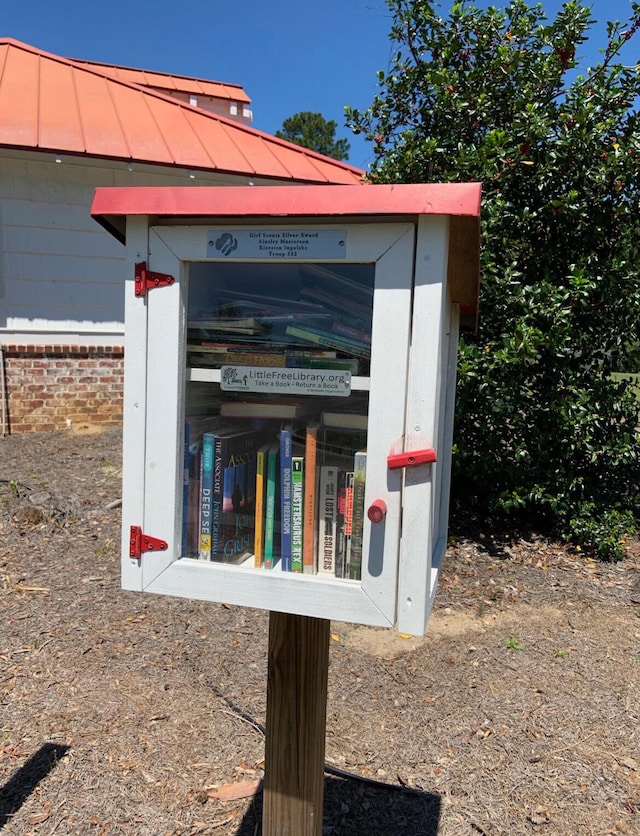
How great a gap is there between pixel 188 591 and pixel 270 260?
2.60 ft

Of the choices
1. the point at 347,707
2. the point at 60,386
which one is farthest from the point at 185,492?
the point at 60,386

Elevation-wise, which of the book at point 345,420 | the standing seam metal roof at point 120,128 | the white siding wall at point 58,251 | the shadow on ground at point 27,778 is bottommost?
the shadow on ground at point 27,778

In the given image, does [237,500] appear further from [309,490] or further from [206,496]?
[309,490]

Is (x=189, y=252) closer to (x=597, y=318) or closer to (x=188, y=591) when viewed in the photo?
(x=188, y=591)

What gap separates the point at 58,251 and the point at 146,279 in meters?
7.33

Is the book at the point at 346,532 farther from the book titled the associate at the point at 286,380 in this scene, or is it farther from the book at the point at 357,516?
the book titled the associate at the point at 286,380

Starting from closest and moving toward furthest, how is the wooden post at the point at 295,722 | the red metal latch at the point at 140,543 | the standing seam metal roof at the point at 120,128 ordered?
the red metal latch at the point at 140,543, the wooden post at the point at 295,722, the standing seam metal roof at the point at 120,128

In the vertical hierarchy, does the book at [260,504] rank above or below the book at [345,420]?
below

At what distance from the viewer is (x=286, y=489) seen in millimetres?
1573

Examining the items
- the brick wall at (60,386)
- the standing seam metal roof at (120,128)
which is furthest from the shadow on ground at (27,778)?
the standing seam metal roof at (120,128)

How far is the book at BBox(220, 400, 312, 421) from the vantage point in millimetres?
1563

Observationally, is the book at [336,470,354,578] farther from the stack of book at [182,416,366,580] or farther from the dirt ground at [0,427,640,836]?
the dirt ground at [0,427,640,836]

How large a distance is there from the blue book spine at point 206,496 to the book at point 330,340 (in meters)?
0.32

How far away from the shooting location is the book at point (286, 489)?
157cm
